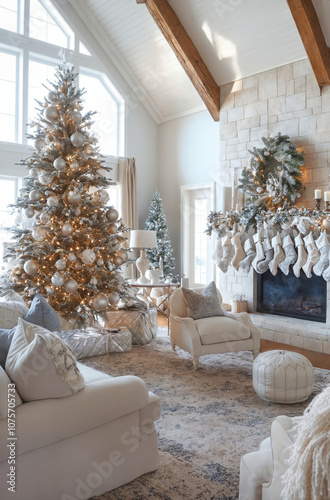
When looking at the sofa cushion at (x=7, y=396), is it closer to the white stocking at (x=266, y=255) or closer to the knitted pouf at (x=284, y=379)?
the knitted pouf at (x=284, y=379)

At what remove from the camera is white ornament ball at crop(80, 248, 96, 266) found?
15.1ft

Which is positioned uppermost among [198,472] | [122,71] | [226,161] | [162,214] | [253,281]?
[122,71]

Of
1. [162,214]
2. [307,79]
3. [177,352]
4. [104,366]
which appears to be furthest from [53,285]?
[307,79]

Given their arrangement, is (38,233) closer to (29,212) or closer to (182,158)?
(29,212)

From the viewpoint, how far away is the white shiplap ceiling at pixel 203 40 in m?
5.28

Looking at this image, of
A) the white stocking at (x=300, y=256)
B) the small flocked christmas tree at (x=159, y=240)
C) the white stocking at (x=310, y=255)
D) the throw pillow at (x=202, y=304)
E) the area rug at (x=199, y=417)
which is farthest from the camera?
the small flocked christmas tree at (x=159, y=240)

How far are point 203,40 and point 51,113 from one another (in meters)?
2.53

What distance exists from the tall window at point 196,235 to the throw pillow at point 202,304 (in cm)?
255

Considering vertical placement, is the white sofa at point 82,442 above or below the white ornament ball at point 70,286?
below

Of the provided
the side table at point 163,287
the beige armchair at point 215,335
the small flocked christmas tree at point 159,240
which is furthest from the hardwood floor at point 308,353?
the small flocked christmas tree at point 159,240

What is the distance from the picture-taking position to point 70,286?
4.51 m

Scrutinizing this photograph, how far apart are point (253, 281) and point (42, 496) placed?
4.39 metres

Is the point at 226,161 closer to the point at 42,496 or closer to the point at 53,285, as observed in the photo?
the point at 53,285

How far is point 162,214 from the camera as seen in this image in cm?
733
